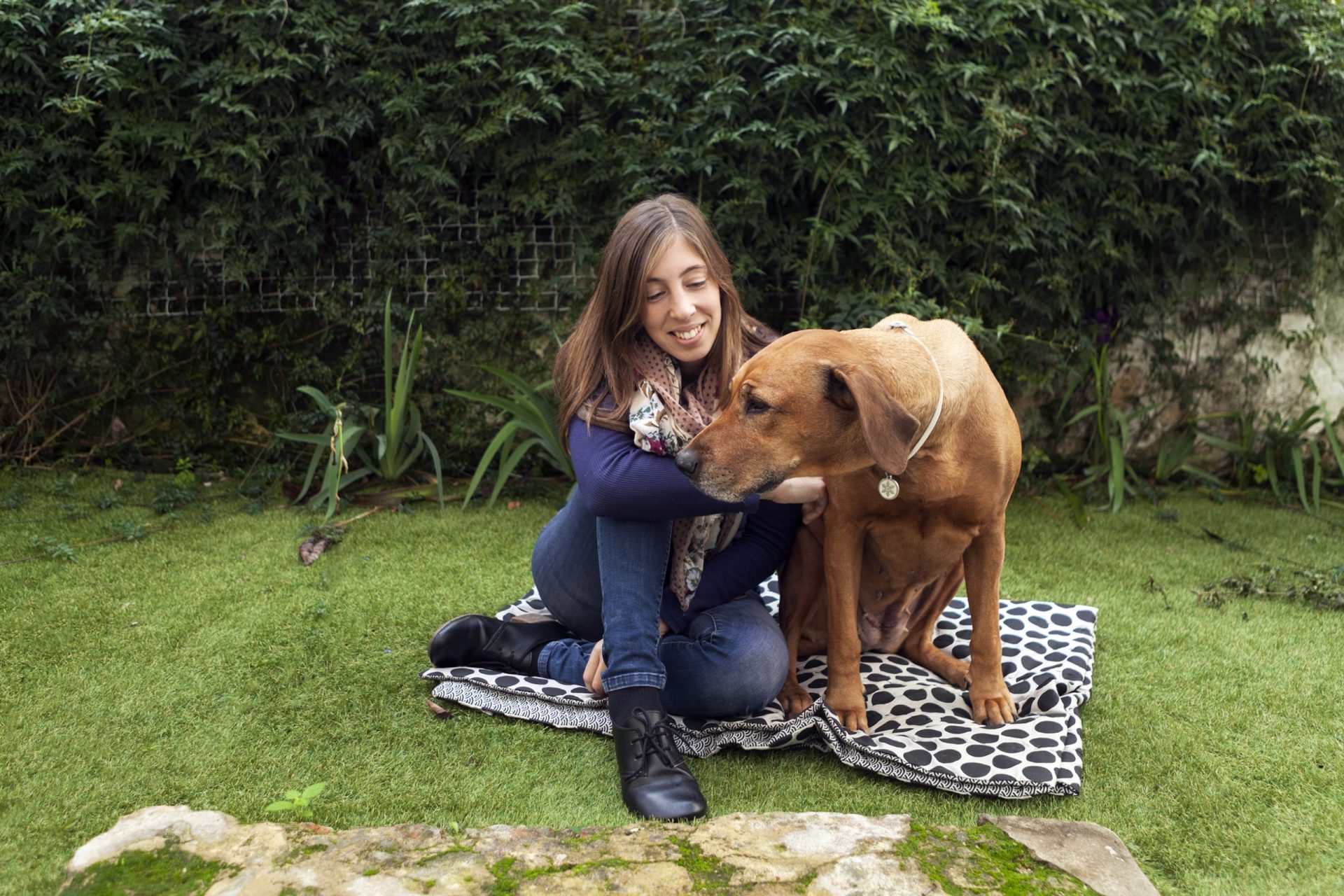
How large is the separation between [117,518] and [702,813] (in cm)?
323

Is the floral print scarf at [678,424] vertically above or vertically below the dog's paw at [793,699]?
above

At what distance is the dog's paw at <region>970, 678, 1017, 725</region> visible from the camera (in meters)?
2.61

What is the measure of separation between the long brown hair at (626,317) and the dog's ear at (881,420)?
61 cm

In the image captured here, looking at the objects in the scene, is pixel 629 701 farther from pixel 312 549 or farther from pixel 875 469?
pixel 312 549

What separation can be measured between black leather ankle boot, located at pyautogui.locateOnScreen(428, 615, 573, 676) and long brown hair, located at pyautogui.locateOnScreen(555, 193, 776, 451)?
2.04 ft

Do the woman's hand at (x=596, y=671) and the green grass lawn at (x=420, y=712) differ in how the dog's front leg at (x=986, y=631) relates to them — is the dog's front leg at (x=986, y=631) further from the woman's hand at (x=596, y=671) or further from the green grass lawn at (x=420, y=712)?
the woman's hand at (x=596, y=671)

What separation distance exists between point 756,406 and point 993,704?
3.72 feet

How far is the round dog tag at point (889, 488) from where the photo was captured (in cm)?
230

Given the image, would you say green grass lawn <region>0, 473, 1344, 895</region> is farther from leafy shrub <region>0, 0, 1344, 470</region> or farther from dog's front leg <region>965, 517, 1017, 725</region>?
leafy shrub <region>0, 0, 1344, 470</region>

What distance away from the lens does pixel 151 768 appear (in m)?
2.32

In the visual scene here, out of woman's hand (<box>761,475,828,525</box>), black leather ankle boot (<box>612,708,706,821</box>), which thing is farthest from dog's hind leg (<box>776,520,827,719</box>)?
black leather ankle boot (<box>612,708,706,821</box>)

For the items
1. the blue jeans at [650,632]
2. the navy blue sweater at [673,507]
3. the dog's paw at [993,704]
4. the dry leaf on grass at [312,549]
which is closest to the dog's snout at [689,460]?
the navy blue sweater at [673,507]

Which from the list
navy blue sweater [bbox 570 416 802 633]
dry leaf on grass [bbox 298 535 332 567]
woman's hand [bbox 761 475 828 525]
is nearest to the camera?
navy blue sweater [bbox 570 416 802 633]

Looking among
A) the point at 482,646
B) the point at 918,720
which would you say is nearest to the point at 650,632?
the point at 482,646
